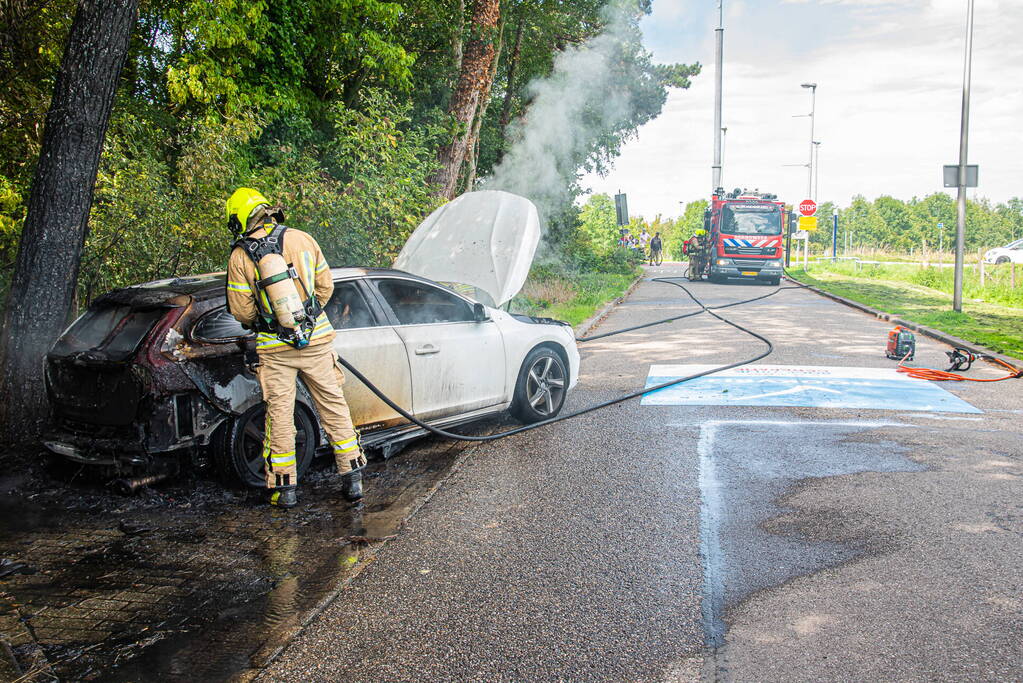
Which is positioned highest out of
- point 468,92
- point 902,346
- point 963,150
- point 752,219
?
point 468,92

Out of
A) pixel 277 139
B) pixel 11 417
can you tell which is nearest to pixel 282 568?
pixel 11 417

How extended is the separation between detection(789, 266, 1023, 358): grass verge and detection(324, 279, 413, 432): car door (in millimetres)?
8853

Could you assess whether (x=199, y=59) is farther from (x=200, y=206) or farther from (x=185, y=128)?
(x=200, y=206)

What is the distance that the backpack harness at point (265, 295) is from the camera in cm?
497

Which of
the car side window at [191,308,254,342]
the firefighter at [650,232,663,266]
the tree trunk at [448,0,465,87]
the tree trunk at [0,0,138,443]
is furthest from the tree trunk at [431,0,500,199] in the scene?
the firefighter at [650,232,663,266]

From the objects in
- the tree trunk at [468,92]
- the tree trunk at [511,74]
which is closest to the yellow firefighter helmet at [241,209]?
the tree trunk at [468,92]

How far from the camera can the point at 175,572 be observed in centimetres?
418

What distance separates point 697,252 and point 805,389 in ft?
72.2

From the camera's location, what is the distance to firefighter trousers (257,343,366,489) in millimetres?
5094

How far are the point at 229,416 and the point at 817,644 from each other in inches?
143

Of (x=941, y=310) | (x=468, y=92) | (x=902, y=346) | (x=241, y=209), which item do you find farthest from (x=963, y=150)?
(x=241, y=209)

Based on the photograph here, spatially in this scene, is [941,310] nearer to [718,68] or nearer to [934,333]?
[934,333]

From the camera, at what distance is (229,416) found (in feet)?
17.3

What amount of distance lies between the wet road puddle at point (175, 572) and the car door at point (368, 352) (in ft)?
1.60
